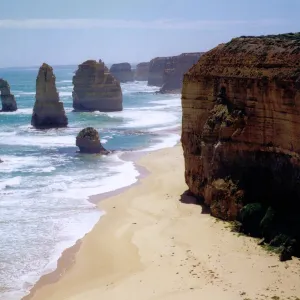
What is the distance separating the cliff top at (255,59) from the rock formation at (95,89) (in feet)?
167

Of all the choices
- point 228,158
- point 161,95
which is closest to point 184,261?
point 228,158

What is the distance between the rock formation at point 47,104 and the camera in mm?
62125

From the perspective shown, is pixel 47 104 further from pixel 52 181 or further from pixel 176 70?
pixel 176 70

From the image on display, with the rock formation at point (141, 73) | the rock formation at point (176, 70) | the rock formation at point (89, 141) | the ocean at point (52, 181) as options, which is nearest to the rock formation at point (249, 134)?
the ocean at point (52, 181)

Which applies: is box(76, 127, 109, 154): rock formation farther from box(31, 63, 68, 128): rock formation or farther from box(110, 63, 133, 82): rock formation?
box(110, 63, 133, 82): rock formation

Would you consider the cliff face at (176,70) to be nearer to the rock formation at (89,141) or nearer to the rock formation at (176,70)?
the rock formation at (176,70)

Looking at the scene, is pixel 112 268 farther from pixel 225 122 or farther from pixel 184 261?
pixel 225 122

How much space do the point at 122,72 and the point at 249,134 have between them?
466ft

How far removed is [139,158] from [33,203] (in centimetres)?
1570

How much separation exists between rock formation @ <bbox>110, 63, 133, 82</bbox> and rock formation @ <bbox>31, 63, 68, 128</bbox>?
332 ft

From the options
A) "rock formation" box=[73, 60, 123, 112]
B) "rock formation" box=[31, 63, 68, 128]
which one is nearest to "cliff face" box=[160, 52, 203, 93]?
"rock formation" box=[73, 60, 123, 112]

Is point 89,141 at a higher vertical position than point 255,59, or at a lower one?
lower

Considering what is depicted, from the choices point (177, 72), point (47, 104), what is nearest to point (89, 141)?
point (47, 104)

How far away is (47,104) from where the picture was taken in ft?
206
